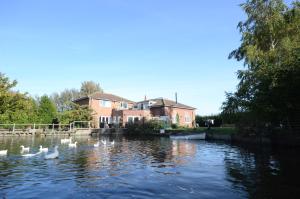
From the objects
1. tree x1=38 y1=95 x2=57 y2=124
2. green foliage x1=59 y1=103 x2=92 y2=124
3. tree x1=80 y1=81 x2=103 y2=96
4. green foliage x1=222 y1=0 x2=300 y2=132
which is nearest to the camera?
green foliage x1=222 y1=0 x2=300 y2=132

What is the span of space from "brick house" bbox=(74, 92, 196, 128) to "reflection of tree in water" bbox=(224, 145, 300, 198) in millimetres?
37495

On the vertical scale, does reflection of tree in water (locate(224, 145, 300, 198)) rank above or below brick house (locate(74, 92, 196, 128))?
→ below

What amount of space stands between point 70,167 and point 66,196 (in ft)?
20.1

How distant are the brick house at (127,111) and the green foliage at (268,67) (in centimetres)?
2372

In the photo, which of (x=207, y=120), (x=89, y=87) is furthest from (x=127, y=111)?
(x=89, y=87)

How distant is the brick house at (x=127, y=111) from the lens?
5748 centimetres

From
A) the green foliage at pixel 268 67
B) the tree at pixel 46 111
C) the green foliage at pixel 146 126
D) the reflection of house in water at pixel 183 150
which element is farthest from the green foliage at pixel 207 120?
the tree at pixel 46 111

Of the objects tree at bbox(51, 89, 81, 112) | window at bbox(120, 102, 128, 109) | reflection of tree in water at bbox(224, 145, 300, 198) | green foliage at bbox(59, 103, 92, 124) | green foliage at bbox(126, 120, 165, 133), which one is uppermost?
tree at bbox(51, 89, 81, 112)

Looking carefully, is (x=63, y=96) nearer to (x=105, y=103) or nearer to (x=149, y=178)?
(x=105, y=103)

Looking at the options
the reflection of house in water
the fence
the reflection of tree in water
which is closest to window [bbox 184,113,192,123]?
the fence

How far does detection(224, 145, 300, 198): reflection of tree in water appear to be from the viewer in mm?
10422

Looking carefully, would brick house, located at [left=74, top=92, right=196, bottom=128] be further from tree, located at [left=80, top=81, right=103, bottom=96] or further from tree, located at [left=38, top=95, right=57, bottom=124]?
tree, located at [left=80, top=81, right=103, bottom=96]

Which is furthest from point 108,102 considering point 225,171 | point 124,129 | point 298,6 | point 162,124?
point 225,171

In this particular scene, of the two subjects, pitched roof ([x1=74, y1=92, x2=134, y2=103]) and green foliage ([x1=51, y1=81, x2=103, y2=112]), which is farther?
green foliage ([x1=51, y1=81, x2=103, y2=112])
